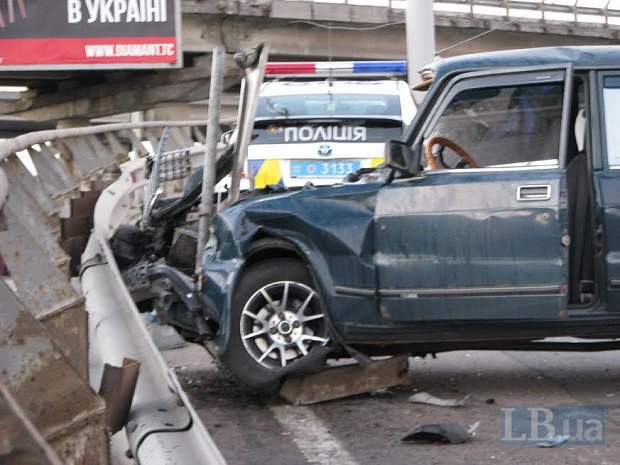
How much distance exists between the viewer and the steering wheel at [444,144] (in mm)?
7805

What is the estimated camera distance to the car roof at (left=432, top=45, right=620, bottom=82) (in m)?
7.63

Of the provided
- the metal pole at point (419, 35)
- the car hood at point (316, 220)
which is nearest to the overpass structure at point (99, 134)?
the car hood at point (316, 220)

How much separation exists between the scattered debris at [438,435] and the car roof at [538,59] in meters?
2.27

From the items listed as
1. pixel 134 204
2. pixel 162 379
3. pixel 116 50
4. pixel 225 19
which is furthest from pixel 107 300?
pixel 116 50

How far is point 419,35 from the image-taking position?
17156mm

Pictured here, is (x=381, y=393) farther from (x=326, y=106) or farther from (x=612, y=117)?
(x=326, y=106)

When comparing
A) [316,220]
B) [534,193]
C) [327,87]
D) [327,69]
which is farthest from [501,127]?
[327,69]

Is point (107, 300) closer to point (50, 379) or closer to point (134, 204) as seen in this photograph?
point (50, 379)

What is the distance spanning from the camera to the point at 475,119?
7.81 metres

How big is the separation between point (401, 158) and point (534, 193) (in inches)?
30.8

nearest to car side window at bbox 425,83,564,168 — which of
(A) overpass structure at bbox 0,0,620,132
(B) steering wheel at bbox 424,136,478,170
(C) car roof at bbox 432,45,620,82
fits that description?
(B) steering wheel at bbox 424,136,478,170

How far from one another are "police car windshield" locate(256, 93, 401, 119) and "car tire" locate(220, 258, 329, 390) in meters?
6.00

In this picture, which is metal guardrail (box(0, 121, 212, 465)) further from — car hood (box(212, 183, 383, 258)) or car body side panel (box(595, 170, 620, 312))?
car body side panel (box(595, 170, 620, 312))

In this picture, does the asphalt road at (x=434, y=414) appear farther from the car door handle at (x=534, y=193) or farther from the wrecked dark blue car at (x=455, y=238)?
the car door handle at (x=534, y=193)
